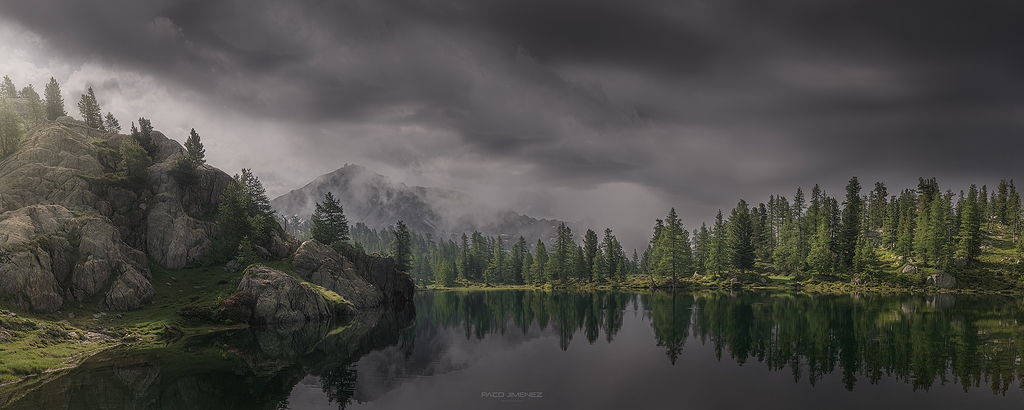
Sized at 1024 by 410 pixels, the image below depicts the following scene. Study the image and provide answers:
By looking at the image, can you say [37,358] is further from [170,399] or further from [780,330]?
[780,330]

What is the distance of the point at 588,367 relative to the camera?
43.8 meters

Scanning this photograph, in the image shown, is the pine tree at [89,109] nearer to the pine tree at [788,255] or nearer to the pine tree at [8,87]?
the pine tree at [8,87]

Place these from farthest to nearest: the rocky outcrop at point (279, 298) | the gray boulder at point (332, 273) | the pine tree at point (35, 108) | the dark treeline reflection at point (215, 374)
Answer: the pine tree at point (35, 108), the gray boulder at point (332, 273), the rocky outcrop at point (279, 298), the dark treeline reflection at point (215, 374)

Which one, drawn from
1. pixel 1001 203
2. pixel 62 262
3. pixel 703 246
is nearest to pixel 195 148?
pixel 62 262

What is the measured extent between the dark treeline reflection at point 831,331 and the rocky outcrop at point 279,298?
19069 mm

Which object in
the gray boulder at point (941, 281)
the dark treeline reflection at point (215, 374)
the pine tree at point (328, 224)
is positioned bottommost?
the dark treeline reflection at point (215, 374)

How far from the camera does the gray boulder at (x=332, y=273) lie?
312 feet

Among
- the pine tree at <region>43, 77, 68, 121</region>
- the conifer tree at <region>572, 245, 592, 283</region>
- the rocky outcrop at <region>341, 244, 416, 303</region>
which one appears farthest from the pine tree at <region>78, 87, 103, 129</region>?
the conifer tree at <region>572, 245, 592, 283</region>

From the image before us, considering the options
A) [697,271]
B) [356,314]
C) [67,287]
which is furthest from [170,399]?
[697,271]

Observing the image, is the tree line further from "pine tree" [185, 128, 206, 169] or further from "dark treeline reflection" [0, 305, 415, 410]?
"dark treeline reflection" [0, 305, 415, 410]

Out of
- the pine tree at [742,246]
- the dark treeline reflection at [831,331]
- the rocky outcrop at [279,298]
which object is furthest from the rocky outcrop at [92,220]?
the pine tree at [742,246]

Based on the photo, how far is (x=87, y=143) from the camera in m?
93.3

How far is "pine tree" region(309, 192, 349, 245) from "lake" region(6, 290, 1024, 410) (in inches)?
2118

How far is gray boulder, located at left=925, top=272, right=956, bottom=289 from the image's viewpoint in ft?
390
